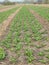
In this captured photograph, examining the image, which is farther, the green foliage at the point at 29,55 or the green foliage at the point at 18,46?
the green foliage at the point at 18,46

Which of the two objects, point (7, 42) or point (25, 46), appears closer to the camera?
point (25, 46)

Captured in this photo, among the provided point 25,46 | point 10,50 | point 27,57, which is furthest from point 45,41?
point 27,57

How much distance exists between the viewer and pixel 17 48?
9.70 meters

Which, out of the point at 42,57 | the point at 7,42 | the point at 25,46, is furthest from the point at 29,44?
the point at 42,57

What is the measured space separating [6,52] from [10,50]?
29cm

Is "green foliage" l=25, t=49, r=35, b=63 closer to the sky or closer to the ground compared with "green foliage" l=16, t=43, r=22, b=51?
closer to the sky

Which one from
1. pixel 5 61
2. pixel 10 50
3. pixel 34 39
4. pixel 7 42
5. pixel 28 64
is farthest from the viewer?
pixel 34 39

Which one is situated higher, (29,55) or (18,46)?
(29,55)

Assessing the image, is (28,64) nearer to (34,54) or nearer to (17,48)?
(34,54)

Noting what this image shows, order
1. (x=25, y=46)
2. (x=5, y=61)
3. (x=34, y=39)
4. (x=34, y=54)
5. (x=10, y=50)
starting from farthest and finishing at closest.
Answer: (x=34, y=39)
(x=25, y=46)
(x=10, y=50)
(x=34, y=54)
(x=5, y=61)

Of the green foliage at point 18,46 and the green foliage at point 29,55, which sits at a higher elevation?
the green foliage at point 29,55

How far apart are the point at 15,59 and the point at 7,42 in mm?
2928

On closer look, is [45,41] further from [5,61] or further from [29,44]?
[5,61]

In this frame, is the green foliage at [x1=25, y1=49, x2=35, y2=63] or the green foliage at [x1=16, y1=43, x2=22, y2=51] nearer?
the green foliage at [x1=25, y1=49, x2=35, y2=63]
